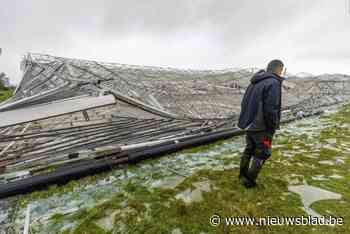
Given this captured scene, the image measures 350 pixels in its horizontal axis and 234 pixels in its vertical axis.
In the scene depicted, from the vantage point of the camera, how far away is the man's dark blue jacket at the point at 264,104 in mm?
2088

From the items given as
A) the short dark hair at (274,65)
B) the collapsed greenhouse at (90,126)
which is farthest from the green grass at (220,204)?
the short dark hair at (274,65)

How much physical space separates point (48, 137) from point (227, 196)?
3371 mm

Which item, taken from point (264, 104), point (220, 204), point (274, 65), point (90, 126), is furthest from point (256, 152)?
point (90, 126)

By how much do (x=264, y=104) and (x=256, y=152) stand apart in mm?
585

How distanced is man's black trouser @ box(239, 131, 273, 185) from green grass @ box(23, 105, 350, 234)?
190mm

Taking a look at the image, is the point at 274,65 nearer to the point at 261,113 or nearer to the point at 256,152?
the point at 261,113

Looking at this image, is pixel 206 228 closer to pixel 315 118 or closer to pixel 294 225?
pixel 294 225

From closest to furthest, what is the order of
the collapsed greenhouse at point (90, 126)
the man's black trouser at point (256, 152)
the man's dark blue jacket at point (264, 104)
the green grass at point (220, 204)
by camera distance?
the green grass at point (220, 204)
the man's dark blue jacket at point (264, 104)
the man's black trouser at point (256, 152)
the collapsed greenhouse at point (90, 126)

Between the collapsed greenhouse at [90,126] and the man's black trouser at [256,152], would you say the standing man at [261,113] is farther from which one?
the collapsed greenhouse at [90,126]

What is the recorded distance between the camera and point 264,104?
2.13 m

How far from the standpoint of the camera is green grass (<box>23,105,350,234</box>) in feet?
5.64

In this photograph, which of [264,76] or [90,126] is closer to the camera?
[264,76]

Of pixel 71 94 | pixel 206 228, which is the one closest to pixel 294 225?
pixel 206 228

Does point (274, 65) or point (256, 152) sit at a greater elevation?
A: point (274, 65)
